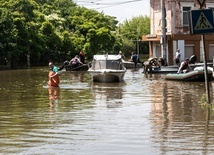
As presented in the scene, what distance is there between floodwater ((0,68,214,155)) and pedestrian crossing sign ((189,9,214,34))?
2295 mm

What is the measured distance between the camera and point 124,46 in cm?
10906

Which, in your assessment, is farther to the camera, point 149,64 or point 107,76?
point 149,64

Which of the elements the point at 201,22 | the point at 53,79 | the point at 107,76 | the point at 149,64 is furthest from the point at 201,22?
the point at 149,64

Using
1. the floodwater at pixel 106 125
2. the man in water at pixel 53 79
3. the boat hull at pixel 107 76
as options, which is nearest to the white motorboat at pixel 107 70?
the boat hull at pixel 107 76

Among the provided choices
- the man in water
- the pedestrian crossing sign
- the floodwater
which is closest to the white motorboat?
the man in water

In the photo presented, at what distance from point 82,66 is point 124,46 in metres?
64.3

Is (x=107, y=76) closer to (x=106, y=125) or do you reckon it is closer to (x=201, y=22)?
(x=201, y=22)

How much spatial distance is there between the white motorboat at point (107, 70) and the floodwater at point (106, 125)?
8.51m

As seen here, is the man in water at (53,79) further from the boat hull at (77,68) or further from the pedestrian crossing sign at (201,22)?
the boat hull at (77,68)

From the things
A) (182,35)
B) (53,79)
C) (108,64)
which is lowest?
(53,79)

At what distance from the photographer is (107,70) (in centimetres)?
3069

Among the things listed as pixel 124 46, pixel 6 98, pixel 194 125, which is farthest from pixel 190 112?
pixel 124 46

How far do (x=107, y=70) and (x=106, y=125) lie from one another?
693 inches

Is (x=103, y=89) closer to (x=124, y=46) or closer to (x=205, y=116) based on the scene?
(x=205, y=116)
